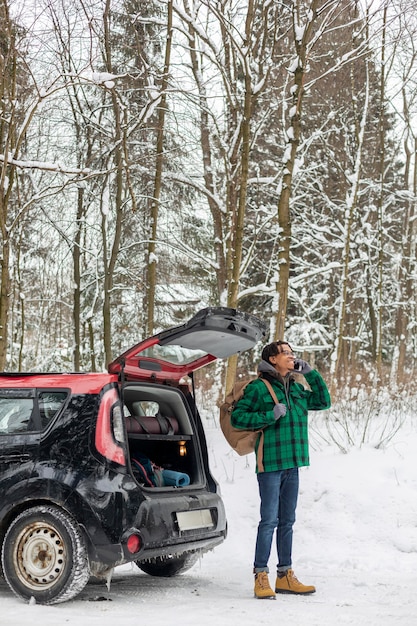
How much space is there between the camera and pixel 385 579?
21.7 ft

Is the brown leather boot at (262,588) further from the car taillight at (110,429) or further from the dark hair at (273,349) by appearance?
the dark hair at (273,349)

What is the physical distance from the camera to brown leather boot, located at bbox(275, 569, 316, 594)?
235 inches

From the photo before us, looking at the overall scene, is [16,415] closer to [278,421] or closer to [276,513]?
[278,421]

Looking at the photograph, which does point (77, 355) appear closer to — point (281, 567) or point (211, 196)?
point (211, 196)

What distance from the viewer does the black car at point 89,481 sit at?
5.24 meters

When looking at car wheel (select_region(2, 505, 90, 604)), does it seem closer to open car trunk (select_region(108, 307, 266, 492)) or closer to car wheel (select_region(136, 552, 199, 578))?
open car trunk (select_region(108, 307, 266, 492))

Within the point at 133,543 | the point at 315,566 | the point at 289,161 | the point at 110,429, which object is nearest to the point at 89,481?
the point at 110,429

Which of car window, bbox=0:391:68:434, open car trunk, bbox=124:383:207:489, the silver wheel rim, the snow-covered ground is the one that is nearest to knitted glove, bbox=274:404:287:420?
open car trunk, bbox=124:383:207:489

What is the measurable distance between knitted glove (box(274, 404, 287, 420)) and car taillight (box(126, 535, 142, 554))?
138 centimetres

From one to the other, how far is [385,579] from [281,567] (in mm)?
1104

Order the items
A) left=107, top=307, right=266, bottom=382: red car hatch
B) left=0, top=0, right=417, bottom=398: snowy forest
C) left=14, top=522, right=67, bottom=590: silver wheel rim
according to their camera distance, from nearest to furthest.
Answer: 1. left=14, top=522, right=67, bottom=590: silver wheel rim
2. left=107, top=307, right=266, bottom=382: red car hatch
3. left=0, top=0, right=417, bottom=398: snowy forest

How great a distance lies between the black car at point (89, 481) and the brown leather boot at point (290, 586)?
589mm

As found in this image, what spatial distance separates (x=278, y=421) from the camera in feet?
19.8

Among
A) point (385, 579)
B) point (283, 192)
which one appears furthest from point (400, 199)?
point (385, 579)
